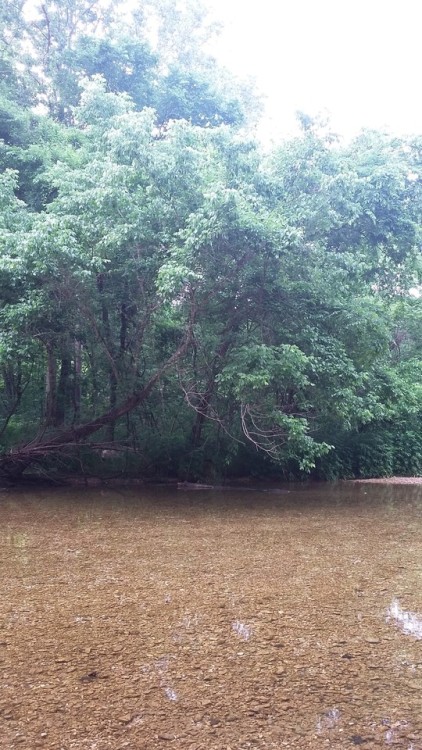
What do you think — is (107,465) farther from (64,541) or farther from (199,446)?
(64,541)

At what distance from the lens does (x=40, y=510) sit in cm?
806

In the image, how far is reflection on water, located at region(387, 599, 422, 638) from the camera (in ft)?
10.8

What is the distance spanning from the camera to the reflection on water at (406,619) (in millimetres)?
3292

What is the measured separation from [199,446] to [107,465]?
2.00 m

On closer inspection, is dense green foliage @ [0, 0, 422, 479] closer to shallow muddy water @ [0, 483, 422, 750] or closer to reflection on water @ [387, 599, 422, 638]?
shallow muddy water @ [0, 483, 422, 750]

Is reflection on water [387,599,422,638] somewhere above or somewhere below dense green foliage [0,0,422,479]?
below

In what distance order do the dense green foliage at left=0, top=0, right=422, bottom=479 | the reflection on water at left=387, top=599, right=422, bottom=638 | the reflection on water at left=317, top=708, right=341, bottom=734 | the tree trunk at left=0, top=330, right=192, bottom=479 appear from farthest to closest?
the tree trunk at left=0, top=330, right=192, bottom=479
the dense green foliage at left=0, top=0, right=422, bottom=479
the reflection on water at left=387, top=599, right=422, bottom=638
the reflection on water at left=317, top=708, right=341, bottom=734

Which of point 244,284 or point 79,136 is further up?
point 79,136

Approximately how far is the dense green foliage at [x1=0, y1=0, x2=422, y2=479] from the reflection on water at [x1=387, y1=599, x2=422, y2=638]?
194 inches

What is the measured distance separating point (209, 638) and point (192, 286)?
642 cm

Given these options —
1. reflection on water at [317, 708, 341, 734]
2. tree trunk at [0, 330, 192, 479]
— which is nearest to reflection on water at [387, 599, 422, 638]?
reflection on water at [317, 708, 341, 734]

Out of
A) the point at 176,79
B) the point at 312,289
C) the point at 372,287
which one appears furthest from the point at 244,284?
the point at 176,79

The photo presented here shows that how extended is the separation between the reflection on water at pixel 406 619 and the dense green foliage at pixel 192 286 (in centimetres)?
494

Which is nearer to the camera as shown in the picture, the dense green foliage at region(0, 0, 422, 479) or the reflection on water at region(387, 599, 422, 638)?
the reflection on water at region(387, 599, 422, 638)
